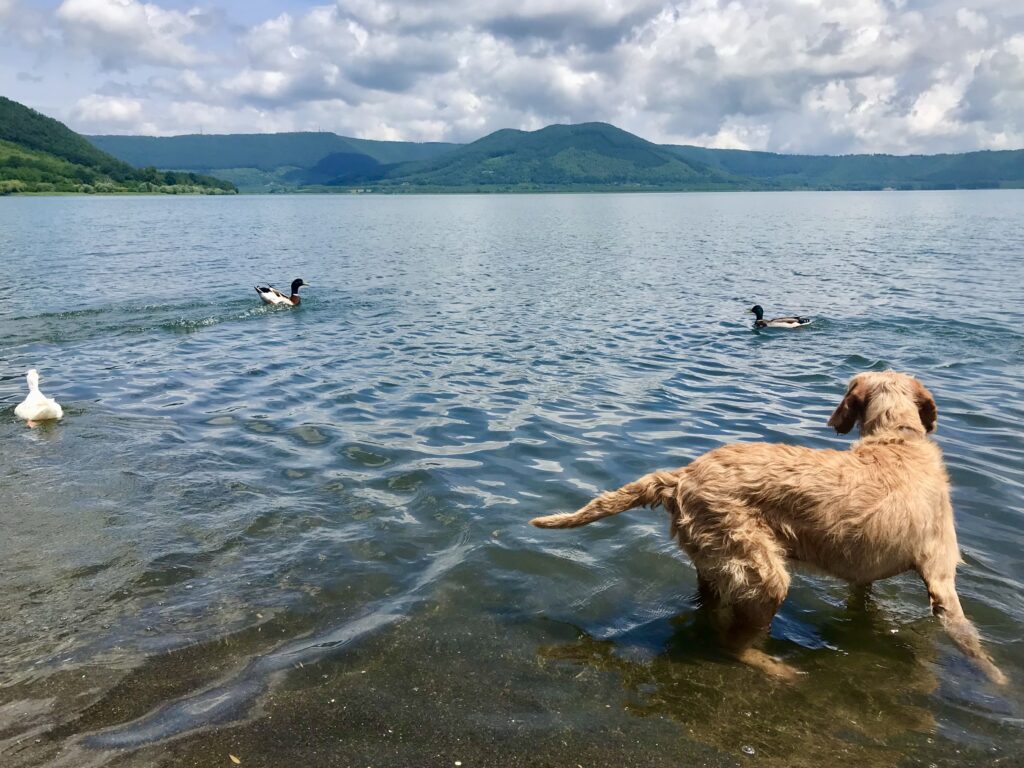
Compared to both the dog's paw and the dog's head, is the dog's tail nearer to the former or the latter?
the dog's paw

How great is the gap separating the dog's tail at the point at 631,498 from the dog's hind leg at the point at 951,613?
1889 millimetres

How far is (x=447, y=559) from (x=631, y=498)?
229 centimetres

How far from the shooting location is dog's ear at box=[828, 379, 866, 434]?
5863 millimetres

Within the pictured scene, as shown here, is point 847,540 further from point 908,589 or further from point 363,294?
point 363,294

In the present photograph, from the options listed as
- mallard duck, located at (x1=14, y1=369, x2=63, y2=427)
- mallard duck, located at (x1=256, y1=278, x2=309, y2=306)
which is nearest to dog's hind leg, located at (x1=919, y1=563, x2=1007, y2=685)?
mallard duck, located at (x1=14, y1=369, x2=63, y2=427)

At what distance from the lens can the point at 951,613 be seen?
5.09 meters

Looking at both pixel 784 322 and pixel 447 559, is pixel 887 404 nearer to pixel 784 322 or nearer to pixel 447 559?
pixel 447 559

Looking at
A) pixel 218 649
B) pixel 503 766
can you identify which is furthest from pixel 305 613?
pixel 503 766

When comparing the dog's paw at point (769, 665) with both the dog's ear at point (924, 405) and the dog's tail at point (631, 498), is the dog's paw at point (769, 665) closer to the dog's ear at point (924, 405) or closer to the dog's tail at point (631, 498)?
the dog's tail at point (631, 498)

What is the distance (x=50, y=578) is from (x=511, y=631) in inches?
160

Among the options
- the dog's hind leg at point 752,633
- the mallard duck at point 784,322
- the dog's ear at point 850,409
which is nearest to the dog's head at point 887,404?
the dog's ear at point 850,409

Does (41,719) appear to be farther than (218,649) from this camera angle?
No

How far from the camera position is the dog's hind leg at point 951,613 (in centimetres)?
507

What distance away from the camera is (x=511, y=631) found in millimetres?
5598
